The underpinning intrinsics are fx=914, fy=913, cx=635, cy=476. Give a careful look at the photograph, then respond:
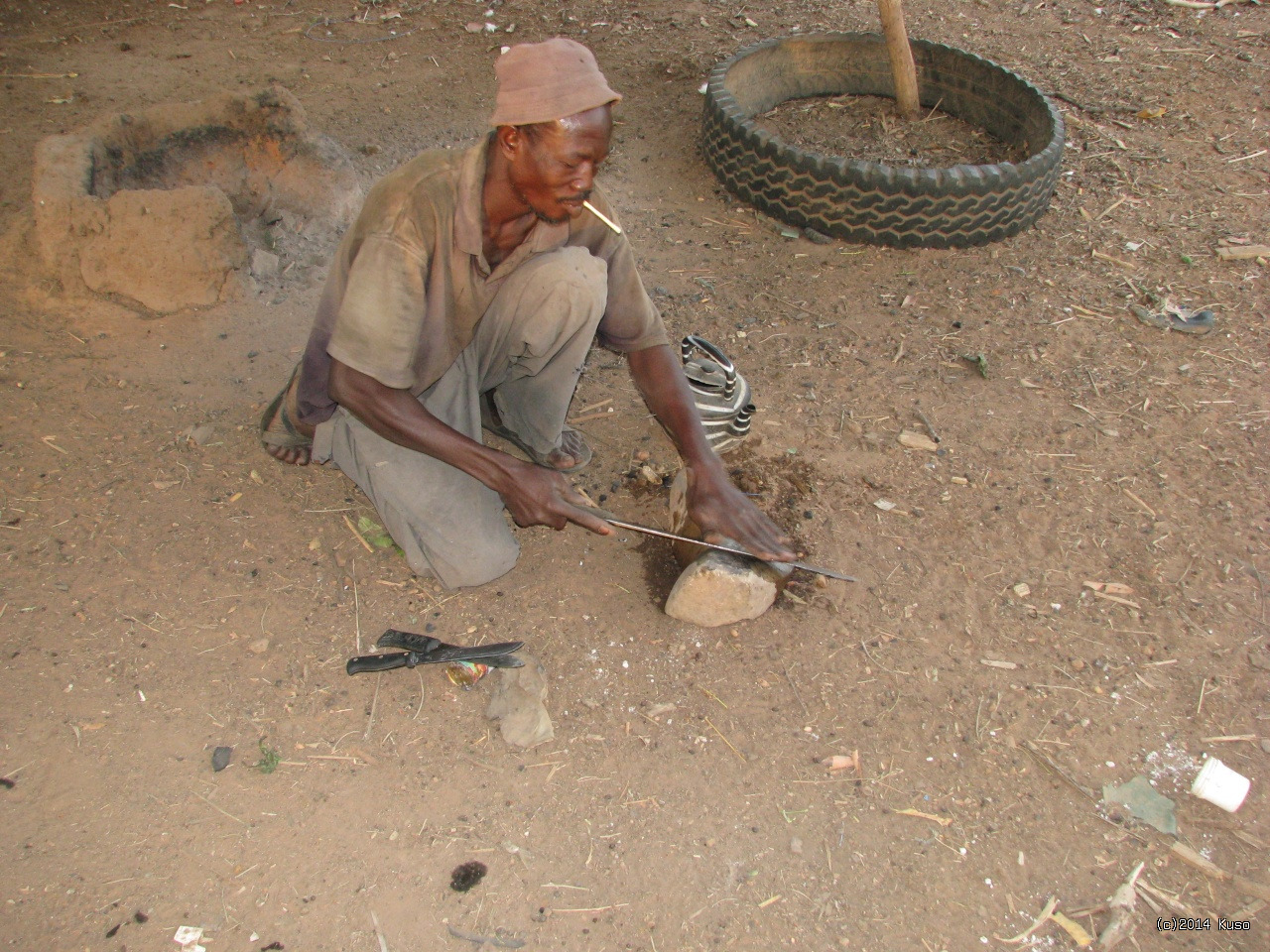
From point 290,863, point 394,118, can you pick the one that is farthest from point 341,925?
point 394,118

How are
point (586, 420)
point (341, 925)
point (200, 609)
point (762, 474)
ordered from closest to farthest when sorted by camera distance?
1. point (341, 925)
2. point (200, 609)
3. point (762, 474)
4. point (586, 420)

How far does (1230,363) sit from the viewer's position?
350cm

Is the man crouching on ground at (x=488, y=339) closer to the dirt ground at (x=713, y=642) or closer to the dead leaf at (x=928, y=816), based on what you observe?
the dirt ground at (x=713, y=642)

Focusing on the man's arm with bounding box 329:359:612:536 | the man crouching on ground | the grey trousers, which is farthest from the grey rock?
the man's arm with bounding box 329:359:612:536

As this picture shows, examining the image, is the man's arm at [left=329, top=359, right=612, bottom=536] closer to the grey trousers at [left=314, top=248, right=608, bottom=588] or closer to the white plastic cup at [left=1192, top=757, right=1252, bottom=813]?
the grey trousers at [left=314, top=248, right=608, bottom=588]

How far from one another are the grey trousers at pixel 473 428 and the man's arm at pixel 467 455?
181mm

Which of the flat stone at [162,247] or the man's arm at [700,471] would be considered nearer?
the man's arm at [700,471]

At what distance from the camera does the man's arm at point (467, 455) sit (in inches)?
89.7

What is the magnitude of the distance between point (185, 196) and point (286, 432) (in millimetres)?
1252

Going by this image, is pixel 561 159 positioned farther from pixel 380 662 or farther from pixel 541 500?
pixel 380 662

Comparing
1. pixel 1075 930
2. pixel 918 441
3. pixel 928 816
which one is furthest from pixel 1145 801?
pixel 918 441

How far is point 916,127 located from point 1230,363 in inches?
89.5

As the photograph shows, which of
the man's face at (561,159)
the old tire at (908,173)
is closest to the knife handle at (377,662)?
the man's face at (561,159)

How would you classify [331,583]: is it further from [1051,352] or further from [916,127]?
[916,127]
